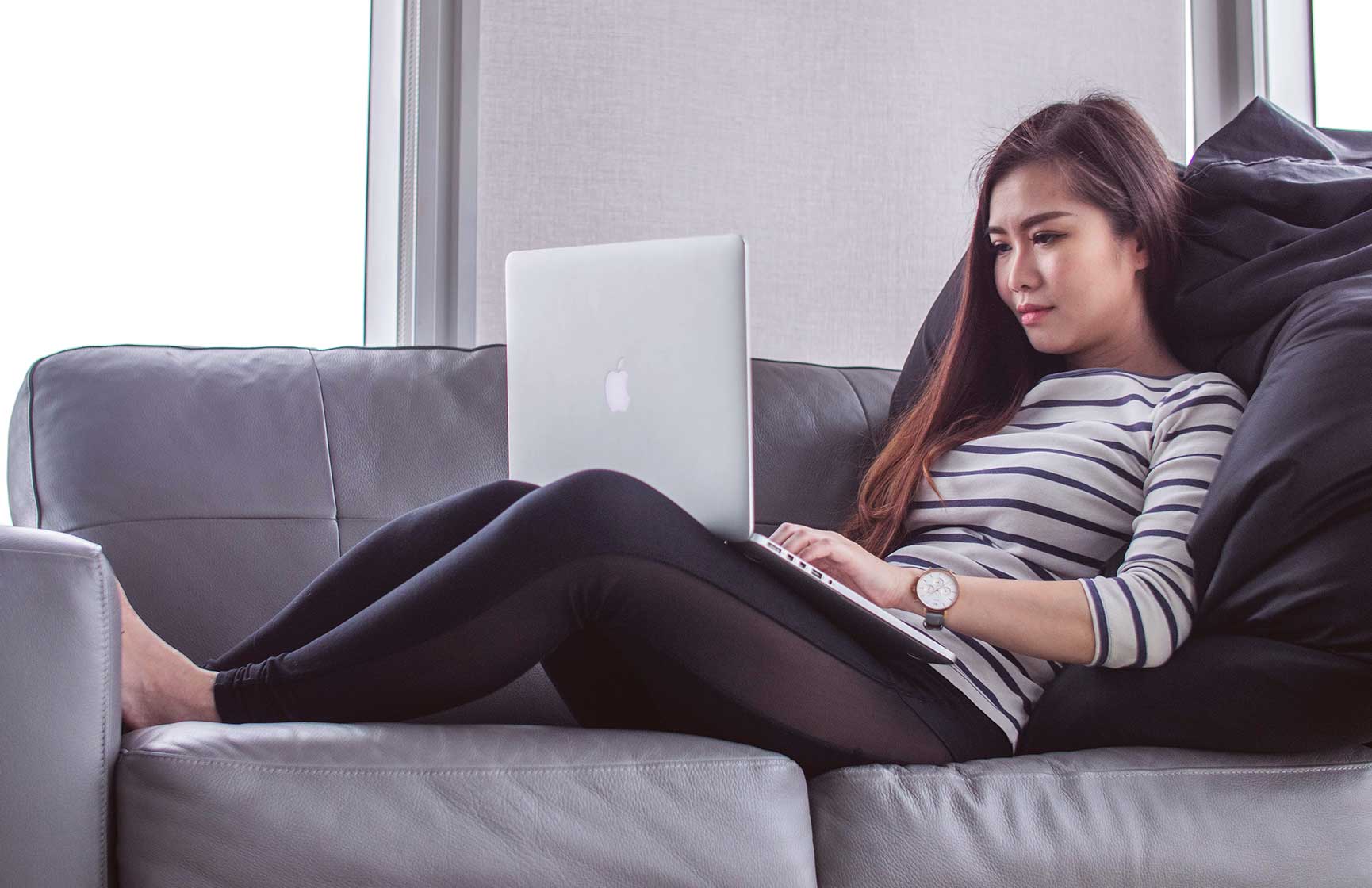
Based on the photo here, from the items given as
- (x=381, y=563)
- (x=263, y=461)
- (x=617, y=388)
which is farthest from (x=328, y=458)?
(x=617, y=388)

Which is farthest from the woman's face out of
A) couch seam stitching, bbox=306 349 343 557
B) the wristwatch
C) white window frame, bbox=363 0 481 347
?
white window frame, bbox=363 0 481 347

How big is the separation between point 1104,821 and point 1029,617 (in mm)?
197

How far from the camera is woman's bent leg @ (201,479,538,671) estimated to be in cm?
122

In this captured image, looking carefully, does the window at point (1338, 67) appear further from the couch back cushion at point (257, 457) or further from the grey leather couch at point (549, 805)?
the grey leather couch at point (549, 805)

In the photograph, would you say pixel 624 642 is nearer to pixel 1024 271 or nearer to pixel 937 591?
pixel 937 591

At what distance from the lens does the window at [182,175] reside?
6.60ft

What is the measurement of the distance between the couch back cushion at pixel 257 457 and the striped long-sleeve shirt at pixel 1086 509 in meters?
0.33

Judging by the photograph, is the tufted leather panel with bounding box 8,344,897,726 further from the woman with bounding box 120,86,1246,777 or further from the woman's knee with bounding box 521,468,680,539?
the woman's knee with bounding box 521,468,680,539

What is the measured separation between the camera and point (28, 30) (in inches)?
80.0

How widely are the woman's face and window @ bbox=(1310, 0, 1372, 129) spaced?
1.45m

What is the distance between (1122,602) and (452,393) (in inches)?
38.7

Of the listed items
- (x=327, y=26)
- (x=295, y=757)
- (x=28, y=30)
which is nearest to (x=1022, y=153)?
(x=295, y=757)

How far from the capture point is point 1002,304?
160 centimetres

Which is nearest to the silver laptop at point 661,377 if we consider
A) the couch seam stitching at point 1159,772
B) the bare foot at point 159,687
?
the couch seam stitching at point 1159,772
